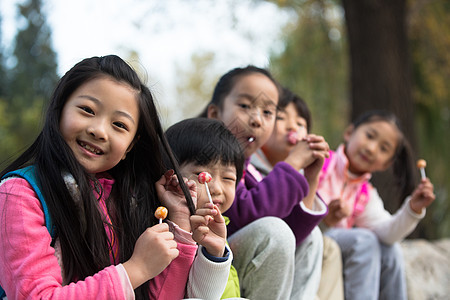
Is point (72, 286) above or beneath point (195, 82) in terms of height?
above

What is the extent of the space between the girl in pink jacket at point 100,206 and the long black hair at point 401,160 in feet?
4.92

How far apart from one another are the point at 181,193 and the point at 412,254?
2273mm

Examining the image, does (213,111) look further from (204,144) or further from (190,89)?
(190,89)

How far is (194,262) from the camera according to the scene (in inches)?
46.5

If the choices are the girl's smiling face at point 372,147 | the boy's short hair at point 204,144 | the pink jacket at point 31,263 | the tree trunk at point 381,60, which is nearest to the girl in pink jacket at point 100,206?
the pink jacket at point 31,263

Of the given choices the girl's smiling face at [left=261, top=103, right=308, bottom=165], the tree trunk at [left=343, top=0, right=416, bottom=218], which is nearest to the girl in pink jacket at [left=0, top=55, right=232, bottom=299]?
the girl's smiling face at [left=261, top=103, right=308, bottom=165]

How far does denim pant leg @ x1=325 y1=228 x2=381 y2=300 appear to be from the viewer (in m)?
1.98

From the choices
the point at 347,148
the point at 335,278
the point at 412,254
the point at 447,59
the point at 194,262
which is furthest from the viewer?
the point at 447,59

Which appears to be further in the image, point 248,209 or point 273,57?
point 273,57

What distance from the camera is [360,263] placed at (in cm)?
202

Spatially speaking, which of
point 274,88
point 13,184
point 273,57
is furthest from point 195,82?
point 13,184

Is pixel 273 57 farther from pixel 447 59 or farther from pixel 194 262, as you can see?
pixel 194 262

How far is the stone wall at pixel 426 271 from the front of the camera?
2.63 metres

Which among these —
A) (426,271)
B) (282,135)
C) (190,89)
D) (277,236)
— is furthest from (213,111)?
(190,89)
